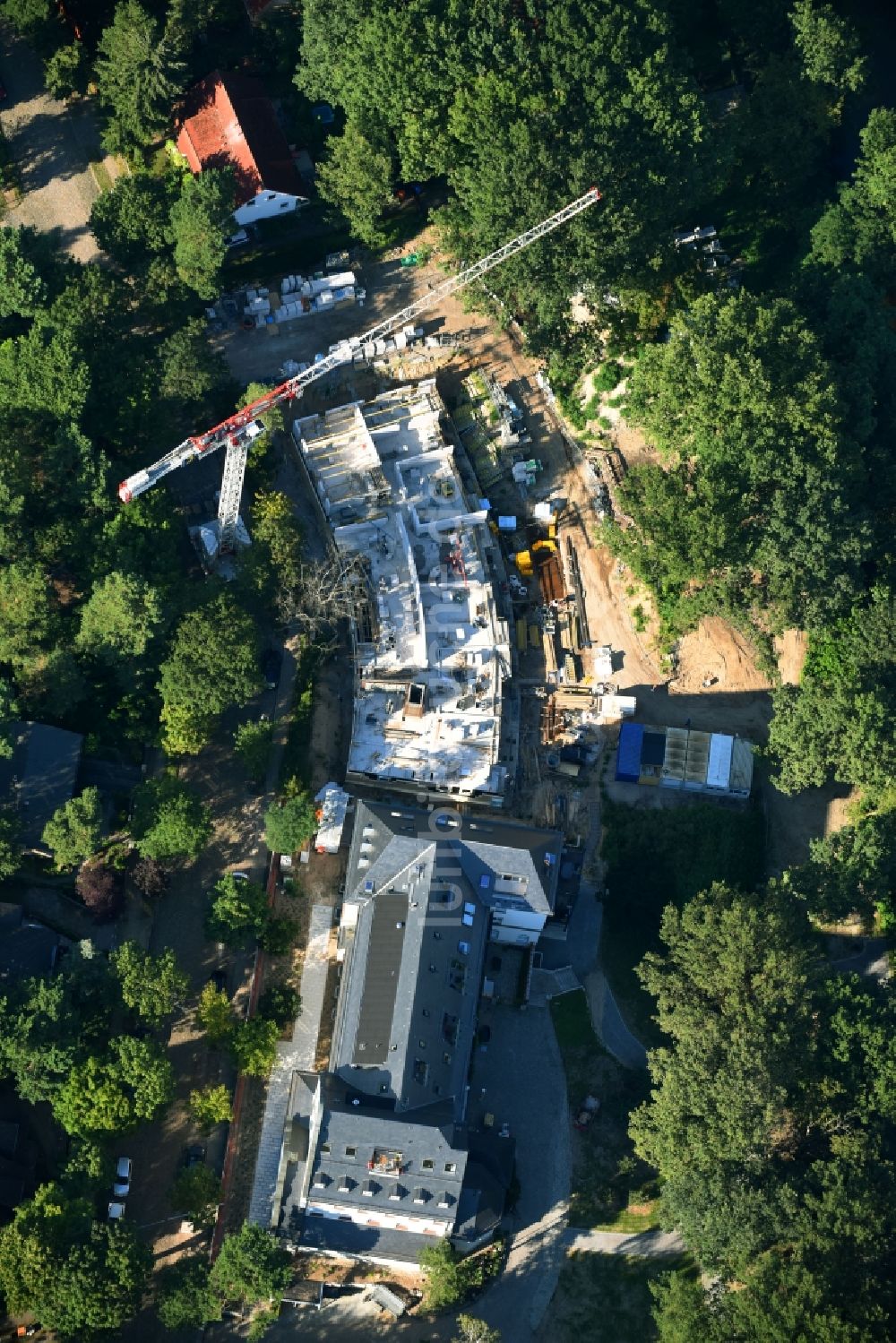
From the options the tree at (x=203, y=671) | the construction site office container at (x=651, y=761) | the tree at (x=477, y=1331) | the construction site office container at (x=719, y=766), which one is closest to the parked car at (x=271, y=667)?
the tree at (x=203, y=671)

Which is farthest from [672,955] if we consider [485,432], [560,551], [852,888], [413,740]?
[485,432]

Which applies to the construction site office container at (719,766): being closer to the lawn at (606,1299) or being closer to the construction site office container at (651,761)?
the construction site office container at (651,761)

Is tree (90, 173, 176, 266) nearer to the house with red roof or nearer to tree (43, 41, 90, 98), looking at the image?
the house with red roof

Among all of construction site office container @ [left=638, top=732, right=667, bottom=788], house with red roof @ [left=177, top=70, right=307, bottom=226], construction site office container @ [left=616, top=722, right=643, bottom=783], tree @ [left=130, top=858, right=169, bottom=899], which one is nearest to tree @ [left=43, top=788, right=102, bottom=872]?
tree @ [left=130, top=858, right=169, bottom=899]

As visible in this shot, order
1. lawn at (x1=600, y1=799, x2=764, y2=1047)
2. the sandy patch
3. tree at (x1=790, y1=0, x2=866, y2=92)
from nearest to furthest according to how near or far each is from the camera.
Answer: lawn at (x1=600, y1=799, x2=764, y2=1047), the sandy patch, tree at (x1=790, y1=0, x2=866, y2=92)

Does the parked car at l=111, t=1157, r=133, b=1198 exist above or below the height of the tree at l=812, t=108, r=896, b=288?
below

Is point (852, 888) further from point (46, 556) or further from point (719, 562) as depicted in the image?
point (46, 556)
